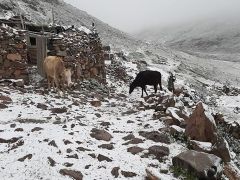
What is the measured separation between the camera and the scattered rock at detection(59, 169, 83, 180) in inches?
302

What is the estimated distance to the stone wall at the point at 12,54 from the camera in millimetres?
14602

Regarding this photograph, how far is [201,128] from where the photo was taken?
998cm

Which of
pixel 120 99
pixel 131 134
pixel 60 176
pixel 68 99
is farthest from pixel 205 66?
pixel 60 176

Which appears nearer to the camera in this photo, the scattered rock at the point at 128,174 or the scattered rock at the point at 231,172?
the scattered rock at the point at 128,174

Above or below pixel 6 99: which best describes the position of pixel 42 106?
below

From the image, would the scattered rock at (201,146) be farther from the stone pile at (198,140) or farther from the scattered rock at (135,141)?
the scattered rock at (135,141)

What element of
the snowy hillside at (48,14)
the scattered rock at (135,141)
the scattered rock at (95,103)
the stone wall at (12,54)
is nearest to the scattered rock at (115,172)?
the scattered rock at (135,141)

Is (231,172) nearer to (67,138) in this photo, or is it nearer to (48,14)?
(67,138)

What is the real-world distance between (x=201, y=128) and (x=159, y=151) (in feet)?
5.07

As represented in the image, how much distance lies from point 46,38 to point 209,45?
6363cm

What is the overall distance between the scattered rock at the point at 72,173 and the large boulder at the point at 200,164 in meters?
2.00

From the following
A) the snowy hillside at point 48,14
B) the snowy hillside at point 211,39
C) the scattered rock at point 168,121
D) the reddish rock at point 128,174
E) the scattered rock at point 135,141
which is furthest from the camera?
the snowy hillside at point 211,39

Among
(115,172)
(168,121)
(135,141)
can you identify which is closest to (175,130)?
(168,121)

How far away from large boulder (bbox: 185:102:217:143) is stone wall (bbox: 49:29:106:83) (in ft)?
24.4
